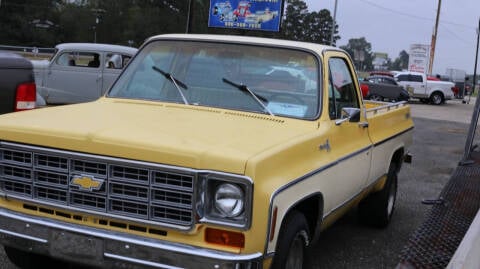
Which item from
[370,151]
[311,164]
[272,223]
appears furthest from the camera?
[370,151]

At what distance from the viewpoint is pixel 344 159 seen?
14.7ft

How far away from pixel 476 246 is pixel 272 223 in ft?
3.76

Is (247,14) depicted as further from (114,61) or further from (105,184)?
(105,184)

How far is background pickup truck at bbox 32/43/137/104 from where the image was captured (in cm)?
1420

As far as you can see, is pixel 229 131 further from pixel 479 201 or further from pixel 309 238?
pixel 479 201

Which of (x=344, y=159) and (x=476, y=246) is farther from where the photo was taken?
(x=344, y=159)

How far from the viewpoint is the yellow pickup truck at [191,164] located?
3057 millimetres

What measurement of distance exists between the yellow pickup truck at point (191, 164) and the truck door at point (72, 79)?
32.3 feet

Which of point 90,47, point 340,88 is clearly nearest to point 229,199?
point 340,88

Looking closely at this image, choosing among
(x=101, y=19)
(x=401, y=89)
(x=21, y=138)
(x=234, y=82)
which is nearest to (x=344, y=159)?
(x=234, y=82)

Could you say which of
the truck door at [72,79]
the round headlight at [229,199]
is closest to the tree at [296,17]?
the truck door at [72,79]

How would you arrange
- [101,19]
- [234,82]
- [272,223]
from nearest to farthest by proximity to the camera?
[272,223] < [234,82] < [101,19]

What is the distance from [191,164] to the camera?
9.96 ft

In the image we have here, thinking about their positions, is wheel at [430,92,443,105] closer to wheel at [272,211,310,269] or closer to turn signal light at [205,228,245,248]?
wheel at [272,211,310,269]
